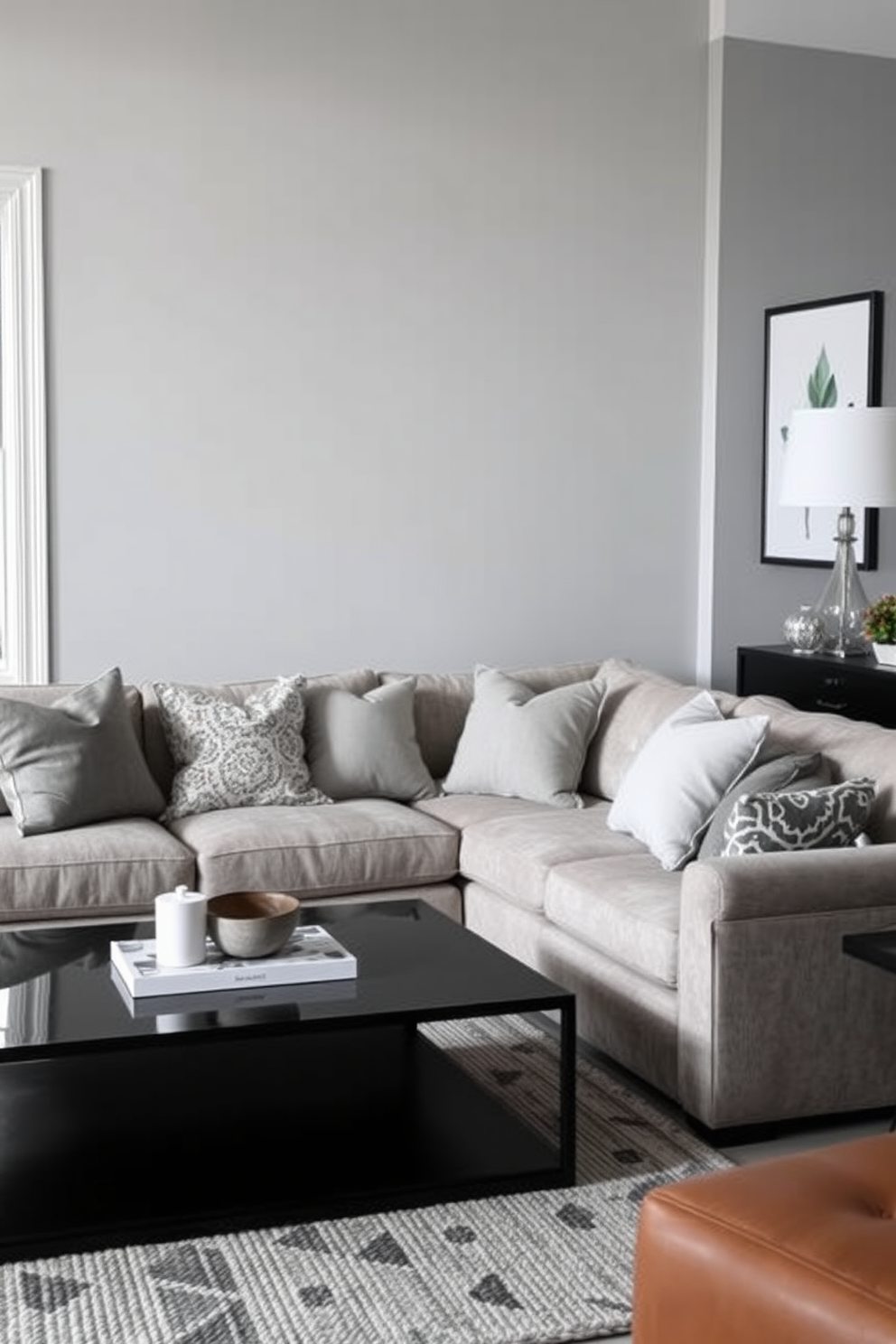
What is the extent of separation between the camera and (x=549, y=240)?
592 centimetres

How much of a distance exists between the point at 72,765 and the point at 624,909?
5.23ft

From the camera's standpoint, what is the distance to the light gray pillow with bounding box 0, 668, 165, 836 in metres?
4.53

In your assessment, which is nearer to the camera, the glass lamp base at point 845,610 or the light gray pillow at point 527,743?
the light gray pillow at point 527,743

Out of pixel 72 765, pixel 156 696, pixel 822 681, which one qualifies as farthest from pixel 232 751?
pixel 822 681

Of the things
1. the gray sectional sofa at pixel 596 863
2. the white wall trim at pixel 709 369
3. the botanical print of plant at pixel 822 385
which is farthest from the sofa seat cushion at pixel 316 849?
the botanical print of plant at pixel 822 385

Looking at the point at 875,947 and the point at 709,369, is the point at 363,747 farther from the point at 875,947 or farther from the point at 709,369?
the point at 875,947

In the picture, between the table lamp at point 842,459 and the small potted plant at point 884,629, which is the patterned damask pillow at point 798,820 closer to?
the small potted plant at point 884,629

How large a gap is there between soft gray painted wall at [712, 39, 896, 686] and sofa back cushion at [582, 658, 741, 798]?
1.07 meters

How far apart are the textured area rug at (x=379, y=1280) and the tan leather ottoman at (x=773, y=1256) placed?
1.70ft

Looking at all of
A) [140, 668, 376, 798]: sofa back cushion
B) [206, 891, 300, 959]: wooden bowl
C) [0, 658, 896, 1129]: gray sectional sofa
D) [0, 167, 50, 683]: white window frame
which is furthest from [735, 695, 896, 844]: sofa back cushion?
[0, 167, 50, 683]: white window frame

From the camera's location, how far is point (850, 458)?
205 inches

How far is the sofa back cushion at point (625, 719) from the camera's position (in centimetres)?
498

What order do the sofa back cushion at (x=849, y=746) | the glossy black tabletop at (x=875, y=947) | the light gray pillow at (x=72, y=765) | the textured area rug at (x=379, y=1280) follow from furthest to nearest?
the light gray pillow at (x=72, y=765)
the sofa back cushion at (x=849, y=746)
the glossy black tabletop at (x=875, y=947)
the textured area rug at (x=379, y=1280)

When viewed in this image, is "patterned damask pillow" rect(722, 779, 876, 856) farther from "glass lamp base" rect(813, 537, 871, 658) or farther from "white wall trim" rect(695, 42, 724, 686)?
"white wall trim" rect(695, 42, 724, 686)
